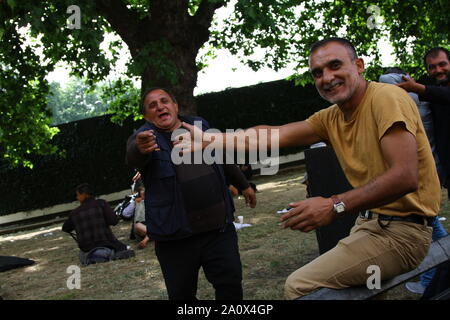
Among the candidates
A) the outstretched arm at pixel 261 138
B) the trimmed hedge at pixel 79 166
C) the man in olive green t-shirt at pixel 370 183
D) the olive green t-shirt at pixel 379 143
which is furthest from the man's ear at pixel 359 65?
the trimmed hedge at pixel 79 166

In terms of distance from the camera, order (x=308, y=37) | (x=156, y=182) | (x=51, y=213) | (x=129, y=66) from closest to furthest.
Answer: (x=156, y=182) < (x=129, y=66) < (x=308, y=37) < (x=51, y=213)

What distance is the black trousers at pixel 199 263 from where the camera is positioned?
158 inches

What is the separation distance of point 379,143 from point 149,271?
5.93 m

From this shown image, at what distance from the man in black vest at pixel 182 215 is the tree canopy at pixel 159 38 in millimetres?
5738

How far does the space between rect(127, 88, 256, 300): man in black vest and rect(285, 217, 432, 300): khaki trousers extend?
1.33m

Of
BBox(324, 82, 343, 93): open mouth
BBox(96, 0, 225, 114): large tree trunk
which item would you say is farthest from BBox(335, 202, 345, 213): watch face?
BBox(96, 0, 225, 114): large tree trunk

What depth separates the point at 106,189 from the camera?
21781 mm

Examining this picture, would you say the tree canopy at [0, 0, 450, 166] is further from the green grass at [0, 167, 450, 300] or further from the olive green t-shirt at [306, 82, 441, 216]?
the olive green t-shirt at [306, 82, 441, 216]

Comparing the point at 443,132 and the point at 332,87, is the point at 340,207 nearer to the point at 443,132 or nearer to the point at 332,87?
the point at 332,87

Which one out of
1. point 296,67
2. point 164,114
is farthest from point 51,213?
point 164,114

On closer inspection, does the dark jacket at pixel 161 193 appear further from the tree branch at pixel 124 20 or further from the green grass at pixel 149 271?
the tree branch at pixel 124 20
